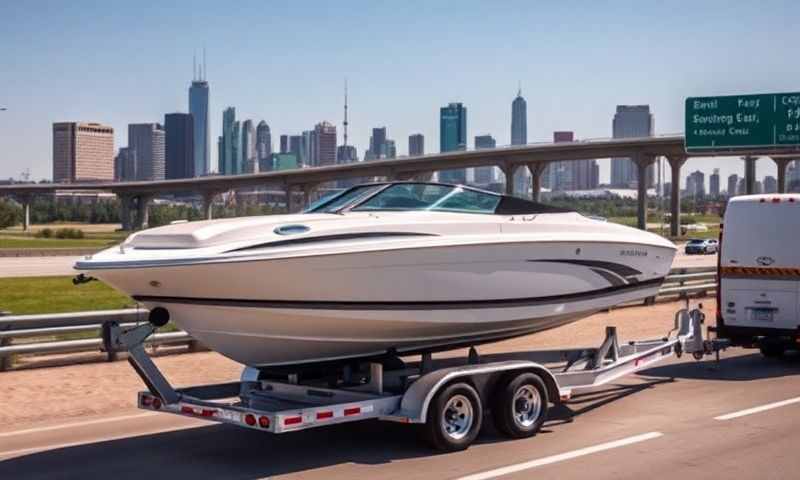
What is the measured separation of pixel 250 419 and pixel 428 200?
307 centimetres

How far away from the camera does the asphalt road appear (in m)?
8.46

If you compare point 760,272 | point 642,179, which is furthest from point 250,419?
point 642,179

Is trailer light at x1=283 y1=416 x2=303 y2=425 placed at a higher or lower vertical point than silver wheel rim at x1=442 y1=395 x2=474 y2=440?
higher

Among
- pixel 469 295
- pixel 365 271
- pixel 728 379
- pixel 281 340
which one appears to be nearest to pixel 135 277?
pixel 281 340

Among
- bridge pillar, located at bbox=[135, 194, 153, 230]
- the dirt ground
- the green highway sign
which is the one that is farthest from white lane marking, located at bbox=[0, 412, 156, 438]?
bridge pillar, located at bbox=[135, 194, 153, 230]

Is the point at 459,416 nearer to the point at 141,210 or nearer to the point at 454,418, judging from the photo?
the point at 454,418

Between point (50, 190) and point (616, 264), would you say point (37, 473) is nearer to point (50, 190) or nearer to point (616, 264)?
point (616, 264)

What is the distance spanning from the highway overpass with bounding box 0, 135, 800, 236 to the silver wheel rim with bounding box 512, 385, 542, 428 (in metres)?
60.5

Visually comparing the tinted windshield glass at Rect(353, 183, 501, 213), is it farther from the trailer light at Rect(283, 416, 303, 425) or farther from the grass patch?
the grass patch

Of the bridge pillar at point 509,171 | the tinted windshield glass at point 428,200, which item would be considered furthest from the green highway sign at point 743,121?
the bridge pillar at point 509,171

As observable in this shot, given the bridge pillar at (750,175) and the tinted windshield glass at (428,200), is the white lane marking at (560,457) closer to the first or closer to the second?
the tinted windshield glass at (428,200)

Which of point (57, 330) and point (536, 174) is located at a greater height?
point (536, 174)

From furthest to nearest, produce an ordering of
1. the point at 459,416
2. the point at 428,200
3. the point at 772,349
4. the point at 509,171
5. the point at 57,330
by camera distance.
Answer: the point at 509,171 → the point at 772,349 → the point at 57,330 → the point at 428,200 → the point at 459,416

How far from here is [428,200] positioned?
10.2m
